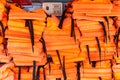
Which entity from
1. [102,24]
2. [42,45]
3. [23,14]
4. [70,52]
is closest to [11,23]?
[23,14]

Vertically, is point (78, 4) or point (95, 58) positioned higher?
point (78, 4)

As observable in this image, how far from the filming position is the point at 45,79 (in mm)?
2705

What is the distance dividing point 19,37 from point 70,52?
427mm

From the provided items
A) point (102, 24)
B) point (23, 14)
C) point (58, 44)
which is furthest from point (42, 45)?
point (102, 24)

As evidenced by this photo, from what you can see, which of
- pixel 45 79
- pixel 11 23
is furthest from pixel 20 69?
pixel 11 23

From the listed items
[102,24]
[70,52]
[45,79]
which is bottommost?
[45,79]

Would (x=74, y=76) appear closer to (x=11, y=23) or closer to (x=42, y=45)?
(x=42, y=45)

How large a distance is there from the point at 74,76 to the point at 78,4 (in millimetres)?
584

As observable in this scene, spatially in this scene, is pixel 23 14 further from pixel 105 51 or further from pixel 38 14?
pixel 105 51

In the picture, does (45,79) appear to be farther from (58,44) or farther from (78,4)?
(78,4)

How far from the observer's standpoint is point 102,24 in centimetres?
267

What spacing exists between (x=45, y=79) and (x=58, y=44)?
0.31 meters

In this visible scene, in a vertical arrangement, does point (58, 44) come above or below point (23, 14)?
below

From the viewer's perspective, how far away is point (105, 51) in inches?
106
